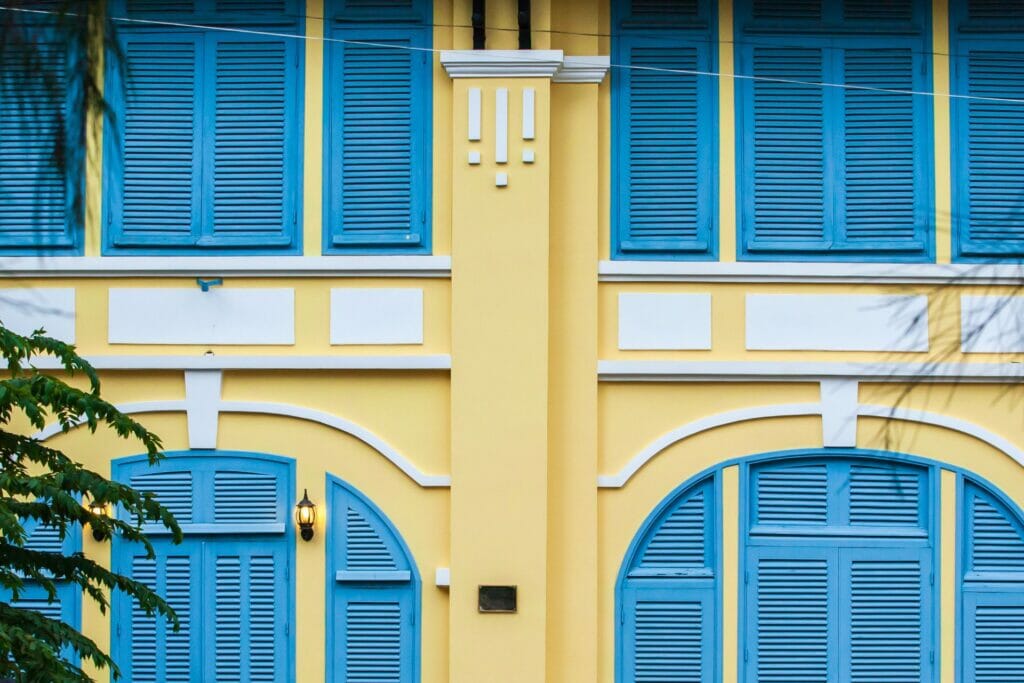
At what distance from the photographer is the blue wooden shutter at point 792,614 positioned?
8.21m

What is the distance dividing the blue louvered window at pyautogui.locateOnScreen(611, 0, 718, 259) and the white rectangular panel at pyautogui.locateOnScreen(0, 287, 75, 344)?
357 cm

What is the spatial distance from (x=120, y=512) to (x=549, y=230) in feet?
10.8

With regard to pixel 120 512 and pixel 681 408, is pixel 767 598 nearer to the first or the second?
pixel 681 408

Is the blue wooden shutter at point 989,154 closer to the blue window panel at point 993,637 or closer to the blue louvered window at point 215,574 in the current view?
the blue window panel at point 993,637

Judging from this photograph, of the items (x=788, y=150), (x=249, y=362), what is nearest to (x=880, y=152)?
(x=788, y=150)

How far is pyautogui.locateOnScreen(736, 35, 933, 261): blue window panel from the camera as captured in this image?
834cm

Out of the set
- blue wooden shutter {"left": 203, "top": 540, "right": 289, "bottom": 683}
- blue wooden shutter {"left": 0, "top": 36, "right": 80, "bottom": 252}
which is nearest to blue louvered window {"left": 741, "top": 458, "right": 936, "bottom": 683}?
blue wooden shutter {"left": 203, "top": 540, "right": 289, "bottom": 683}

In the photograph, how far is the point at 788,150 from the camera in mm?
8406

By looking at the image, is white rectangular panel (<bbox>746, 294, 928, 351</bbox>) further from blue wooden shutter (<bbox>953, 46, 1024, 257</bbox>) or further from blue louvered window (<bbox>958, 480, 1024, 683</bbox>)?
blue louvered window (<bbox>958, 480, 1024, 683</bbox>)

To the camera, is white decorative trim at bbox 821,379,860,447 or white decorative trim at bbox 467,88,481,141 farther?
white decorative trim at bbox 821,379,860,447

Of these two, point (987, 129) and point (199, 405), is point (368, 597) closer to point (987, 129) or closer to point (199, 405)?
point (199, 405)

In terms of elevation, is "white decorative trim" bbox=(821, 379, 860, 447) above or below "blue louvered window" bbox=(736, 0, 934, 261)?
below

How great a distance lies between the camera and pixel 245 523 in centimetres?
819

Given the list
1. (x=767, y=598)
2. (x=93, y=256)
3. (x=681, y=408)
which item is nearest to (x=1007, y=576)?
(x=767, y=598)
